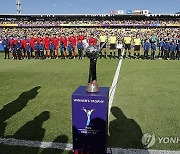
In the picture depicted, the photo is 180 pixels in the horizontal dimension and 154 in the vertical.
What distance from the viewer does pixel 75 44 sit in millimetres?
19328

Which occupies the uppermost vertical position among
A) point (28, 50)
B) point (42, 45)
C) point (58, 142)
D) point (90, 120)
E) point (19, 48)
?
point (42, 45)

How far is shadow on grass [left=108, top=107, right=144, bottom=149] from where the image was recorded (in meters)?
4.90

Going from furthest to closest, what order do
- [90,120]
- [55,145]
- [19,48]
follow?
[19,48] < [55,145] < [90,120]

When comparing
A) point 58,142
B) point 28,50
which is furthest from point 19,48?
point 58,142

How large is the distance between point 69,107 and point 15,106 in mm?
1543

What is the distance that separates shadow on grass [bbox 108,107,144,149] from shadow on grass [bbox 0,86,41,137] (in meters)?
2.30

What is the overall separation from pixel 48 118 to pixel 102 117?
10.5ft

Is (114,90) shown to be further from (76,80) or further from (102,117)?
(102,117)

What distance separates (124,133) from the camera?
5391 millimetres

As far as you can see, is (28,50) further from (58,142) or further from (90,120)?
(90,120)

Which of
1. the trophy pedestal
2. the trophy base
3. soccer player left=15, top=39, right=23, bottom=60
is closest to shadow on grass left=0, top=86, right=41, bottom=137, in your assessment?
the trophy pedestal

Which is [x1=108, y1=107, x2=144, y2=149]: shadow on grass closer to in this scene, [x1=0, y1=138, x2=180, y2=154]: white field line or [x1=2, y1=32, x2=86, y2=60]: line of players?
[x1=0, y1=138, x2=180, y2=154]: white field line

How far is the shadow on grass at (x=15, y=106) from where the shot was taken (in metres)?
6.18

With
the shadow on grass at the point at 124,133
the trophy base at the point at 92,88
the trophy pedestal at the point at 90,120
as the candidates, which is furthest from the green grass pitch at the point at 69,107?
the trophy base at the point at 92,88
